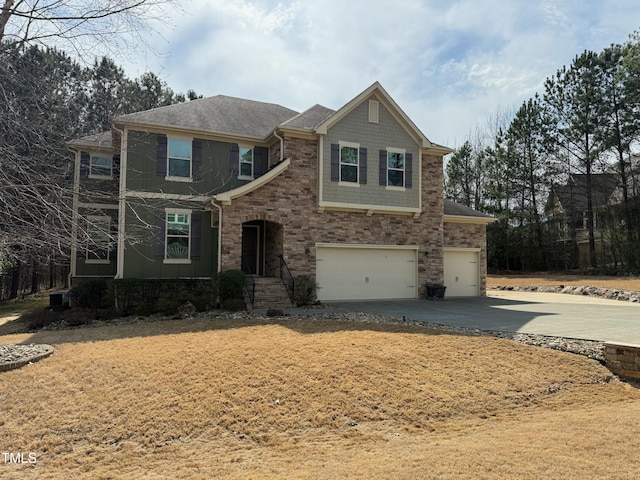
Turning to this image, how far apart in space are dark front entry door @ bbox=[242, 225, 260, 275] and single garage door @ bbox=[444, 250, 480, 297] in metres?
7.92

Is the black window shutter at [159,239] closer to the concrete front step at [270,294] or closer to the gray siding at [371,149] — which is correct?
the concrete front step at [270,294]

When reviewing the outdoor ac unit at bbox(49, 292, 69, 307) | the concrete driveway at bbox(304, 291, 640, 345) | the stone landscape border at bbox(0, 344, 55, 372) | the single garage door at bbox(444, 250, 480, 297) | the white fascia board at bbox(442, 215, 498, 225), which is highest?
the white fascia board at bbox(442, 215, 498, 225)

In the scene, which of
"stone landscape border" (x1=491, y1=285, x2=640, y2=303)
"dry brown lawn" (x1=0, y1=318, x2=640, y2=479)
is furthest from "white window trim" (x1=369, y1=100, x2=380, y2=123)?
"stone landscape border" (x1=491, y1=285, x2=640, y2=303)

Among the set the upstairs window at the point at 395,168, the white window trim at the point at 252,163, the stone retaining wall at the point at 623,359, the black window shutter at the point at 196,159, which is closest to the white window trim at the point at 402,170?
the upstairs window at the point at 395,168

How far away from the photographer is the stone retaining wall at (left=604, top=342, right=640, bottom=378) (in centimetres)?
736

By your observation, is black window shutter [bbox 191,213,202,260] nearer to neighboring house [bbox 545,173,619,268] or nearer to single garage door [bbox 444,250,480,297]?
single garage door [bbox 444,250,480,297]

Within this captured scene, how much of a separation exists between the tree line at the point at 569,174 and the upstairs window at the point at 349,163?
20.4 m

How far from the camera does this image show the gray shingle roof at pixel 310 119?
15902 mm

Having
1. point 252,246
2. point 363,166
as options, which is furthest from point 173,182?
point 363,166

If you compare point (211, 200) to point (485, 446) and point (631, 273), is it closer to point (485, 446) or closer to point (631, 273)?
point (485, 446)

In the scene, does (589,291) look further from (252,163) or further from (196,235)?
(196,235)

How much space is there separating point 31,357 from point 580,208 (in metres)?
36.5

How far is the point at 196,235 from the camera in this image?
1631 cm

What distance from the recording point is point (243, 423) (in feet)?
17.5
